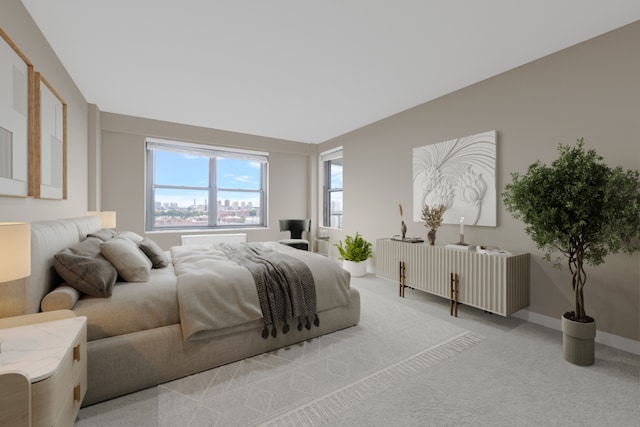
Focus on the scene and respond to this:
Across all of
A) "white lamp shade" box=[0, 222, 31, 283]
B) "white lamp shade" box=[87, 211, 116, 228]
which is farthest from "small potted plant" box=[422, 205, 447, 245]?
"white lamp shade" box=[87, 211, 116, 228]

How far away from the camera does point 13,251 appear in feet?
3.91

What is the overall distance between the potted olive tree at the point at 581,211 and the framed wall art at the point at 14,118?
373 cm

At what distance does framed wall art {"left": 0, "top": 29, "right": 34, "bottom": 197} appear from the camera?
5.76 ft

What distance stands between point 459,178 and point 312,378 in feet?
9.42

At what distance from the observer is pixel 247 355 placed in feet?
7.13

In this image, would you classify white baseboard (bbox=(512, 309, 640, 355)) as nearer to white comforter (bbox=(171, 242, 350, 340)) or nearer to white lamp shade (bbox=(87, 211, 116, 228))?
white comforter (bbox=(171, 242, 350, 340))

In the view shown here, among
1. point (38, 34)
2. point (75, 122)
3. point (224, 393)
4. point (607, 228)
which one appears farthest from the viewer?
point (75, 122)

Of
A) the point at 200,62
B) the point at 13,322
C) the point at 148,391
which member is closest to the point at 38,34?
the point at 200,62

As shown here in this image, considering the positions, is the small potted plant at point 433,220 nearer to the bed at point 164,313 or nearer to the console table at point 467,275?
the console table at point 467,275

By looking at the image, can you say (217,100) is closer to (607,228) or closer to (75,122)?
(75,122)

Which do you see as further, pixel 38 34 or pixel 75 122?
pixel 75 122

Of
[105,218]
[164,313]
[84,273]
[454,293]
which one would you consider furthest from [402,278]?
[105,218]

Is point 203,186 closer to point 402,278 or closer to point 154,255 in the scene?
point 154,255

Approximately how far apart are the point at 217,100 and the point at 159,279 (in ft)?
8.96
